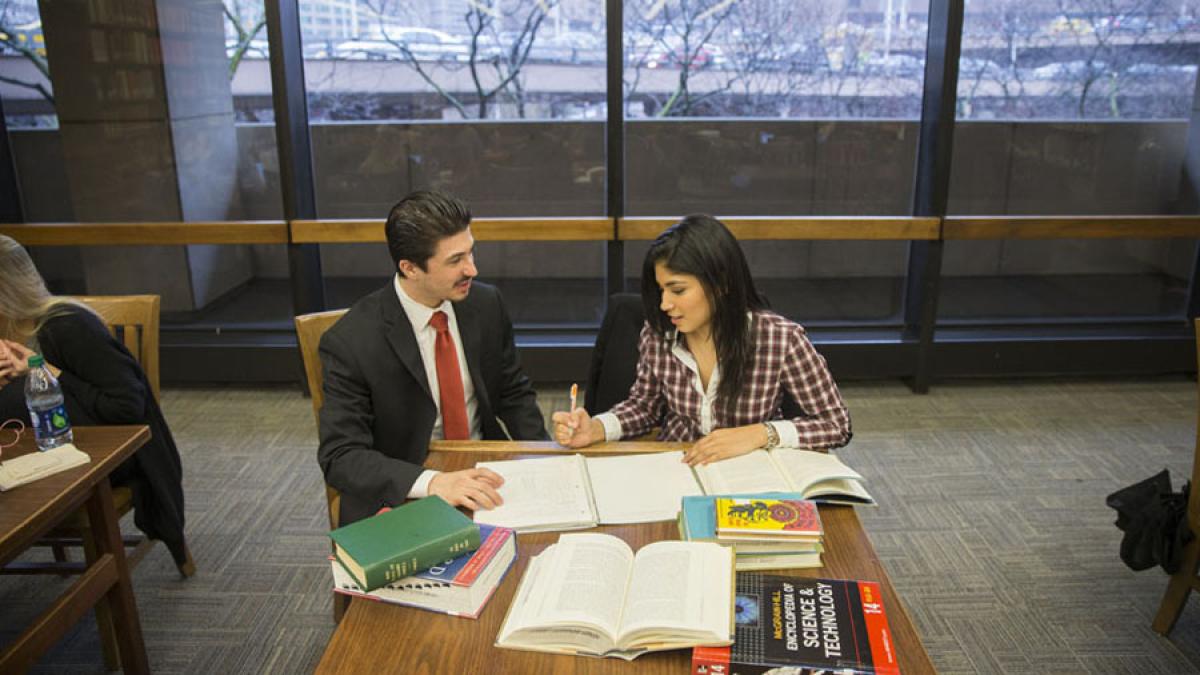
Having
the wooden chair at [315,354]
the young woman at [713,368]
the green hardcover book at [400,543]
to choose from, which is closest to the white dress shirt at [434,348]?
the wooden chair at [315,354]

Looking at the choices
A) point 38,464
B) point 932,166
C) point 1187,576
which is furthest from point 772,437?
point 932,166

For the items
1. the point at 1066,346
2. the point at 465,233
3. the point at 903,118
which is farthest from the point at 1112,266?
the point at 465,233

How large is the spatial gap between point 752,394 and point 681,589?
84cm

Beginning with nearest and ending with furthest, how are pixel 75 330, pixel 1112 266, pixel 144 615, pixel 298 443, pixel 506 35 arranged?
1. pixel 75 330
2. pixel 144 615
3. pixel 298 443
4. pixel 506 35
5. pixel 1112 266

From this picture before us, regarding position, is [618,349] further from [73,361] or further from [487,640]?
[73,361]

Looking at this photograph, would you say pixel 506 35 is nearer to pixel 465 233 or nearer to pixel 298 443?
pixel 298 443

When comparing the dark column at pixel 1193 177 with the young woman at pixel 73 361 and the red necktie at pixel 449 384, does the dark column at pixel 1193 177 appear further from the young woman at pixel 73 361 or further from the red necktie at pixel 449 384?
the young woman at pixel 73 361

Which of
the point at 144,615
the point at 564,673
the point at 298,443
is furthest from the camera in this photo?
the point at 298,443

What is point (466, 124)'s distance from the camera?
428 cm

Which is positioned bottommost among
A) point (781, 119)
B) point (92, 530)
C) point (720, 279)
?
point (92, 530)

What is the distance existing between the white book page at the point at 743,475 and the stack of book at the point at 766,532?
142 mm

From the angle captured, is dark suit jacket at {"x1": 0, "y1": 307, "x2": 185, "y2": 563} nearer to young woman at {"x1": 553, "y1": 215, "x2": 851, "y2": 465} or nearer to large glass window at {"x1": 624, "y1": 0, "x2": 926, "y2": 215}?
young woman at {"x1": 553, "y1": 215, "x2": 851, "y2": 465}

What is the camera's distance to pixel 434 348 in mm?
2107

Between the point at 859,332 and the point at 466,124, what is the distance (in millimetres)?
2324
